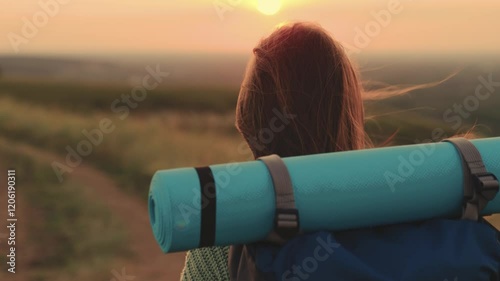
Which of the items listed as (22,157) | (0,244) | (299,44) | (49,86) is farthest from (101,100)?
(299,44)

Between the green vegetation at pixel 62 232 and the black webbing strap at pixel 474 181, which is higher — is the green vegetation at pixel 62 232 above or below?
below

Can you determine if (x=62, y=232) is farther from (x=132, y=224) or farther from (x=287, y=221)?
(x=287, y=221)

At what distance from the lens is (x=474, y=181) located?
1.24 metres

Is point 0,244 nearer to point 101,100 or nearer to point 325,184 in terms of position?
point 325,184

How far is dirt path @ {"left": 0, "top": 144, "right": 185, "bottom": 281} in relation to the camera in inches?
192

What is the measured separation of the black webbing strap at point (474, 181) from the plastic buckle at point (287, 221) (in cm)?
30

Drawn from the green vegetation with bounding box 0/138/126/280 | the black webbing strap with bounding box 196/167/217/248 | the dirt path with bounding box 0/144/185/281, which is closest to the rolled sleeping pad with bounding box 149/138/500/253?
the black webbing strap with bounding box 196/167/217/248

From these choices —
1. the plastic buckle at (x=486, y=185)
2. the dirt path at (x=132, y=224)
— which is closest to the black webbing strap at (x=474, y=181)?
the plastic buckle at (x=486, y=185)

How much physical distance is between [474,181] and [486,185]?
20 millimetres

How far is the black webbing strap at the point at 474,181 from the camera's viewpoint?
4.05 feet

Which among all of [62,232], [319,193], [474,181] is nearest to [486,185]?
[474,181]

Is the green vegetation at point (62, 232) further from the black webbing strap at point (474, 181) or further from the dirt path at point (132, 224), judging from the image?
the black webbing strap at point (474, 181)

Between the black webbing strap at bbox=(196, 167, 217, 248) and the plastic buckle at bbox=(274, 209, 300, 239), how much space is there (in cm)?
10

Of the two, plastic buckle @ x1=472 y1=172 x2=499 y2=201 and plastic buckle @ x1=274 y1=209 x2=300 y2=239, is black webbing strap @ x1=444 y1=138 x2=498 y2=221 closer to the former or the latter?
plastic buckle @ x1=472 y1=172 x2=499 y2=201
